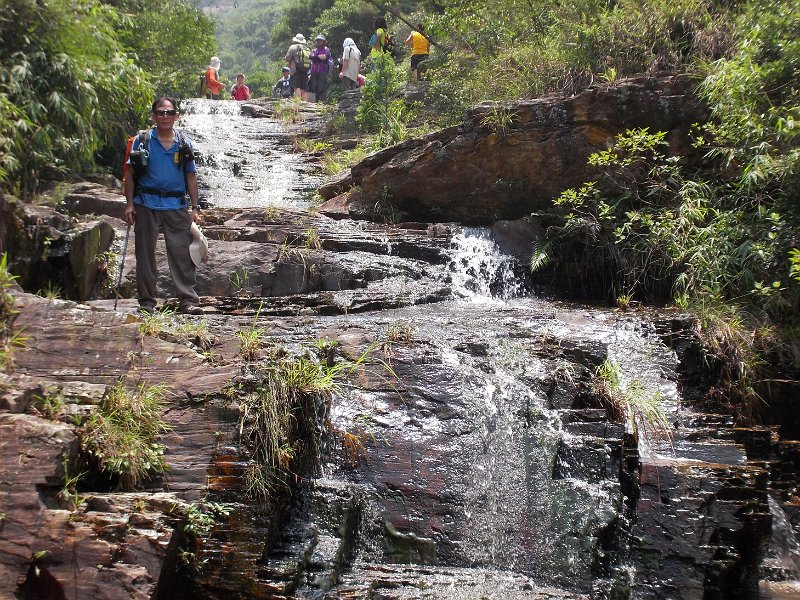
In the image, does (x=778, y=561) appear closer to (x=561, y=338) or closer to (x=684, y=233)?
(x=561, y=338)

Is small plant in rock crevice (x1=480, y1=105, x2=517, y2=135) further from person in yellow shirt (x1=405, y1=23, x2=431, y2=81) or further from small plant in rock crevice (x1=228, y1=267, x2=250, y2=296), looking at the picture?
person in yellow shirt (x1=405, y1=23, x2=431, y2=81)

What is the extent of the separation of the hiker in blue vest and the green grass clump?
6.20ft

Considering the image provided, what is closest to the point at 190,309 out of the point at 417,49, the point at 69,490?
the point at 69,490

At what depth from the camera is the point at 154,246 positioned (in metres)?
7.95

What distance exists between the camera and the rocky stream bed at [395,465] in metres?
4.79

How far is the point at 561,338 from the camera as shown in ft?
25.1

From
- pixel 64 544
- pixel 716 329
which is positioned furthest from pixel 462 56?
pixel 64 544

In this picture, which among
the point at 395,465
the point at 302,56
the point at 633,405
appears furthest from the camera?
the point at 302,56

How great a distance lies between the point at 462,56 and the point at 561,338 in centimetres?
876

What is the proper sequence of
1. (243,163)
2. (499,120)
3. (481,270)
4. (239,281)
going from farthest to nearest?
1. (243,163)
2. (499,120)
3. (481,270)
4. (239,281)

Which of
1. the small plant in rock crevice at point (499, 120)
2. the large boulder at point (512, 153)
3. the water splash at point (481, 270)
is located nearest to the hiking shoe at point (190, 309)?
the water splash at point (481, 270)

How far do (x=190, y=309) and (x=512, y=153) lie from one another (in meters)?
5.76

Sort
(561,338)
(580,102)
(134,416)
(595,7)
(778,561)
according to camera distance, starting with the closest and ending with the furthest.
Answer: (134,416), (778,561), (561,338), (580,102), (595,7)

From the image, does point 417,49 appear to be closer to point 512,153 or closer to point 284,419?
point 512,153
